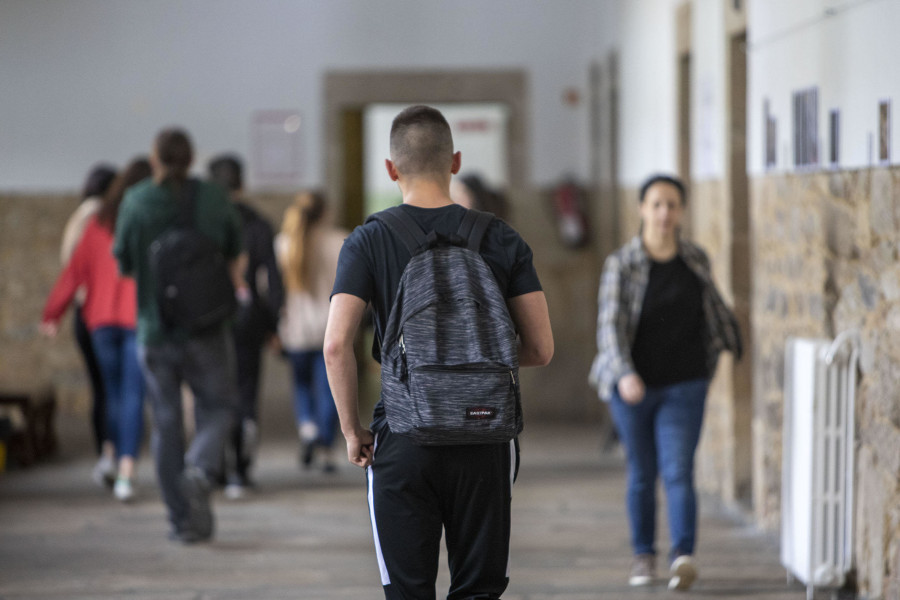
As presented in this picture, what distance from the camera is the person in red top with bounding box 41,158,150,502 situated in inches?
271

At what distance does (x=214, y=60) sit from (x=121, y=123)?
83 cm

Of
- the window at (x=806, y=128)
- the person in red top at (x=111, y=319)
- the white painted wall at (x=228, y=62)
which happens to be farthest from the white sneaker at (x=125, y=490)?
the window at (x=806, y=128)

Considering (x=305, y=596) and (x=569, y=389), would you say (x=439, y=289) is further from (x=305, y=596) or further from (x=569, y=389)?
(x=569, y=389)

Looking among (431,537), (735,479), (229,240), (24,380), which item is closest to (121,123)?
(24,380)

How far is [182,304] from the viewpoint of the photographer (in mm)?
5504

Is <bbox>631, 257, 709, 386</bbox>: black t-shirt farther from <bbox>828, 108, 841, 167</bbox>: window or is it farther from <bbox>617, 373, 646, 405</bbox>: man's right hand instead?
<bbox>828, 108, 841, 167</bbox>: window

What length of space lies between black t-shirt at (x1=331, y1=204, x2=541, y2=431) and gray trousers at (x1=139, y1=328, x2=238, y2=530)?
9.28 ft

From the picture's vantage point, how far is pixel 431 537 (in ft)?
9.71

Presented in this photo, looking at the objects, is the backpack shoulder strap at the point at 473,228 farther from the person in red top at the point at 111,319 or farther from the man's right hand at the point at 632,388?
the person in red top at the point at 111,319

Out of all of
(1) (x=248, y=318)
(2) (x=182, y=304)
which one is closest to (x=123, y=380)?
(1) (x=248, y=318)

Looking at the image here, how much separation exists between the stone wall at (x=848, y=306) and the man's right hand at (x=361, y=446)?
186cm

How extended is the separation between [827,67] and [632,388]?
1354mm

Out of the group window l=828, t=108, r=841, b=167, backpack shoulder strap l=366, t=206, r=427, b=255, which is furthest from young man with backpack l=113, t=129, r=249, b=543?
backpack shoulder strap l=366, t=206, r=427, b=255

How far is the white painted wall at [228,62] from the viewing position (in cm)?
988
